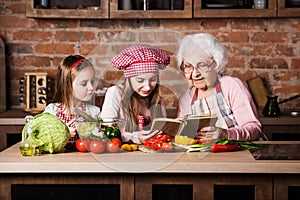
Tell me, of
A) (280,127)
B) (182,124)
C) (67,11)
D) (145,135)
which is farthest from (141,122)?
(67,11)

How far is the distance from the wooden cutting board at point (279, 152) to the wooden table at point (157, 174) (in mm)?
67

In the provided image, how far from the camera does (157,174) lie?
282 centimetres

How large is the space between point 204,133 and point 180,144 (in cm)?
15

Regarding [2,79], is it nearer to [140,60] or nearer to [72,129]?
[72,129]

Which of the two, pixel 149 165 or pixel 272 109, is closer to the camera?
pixel 149 165

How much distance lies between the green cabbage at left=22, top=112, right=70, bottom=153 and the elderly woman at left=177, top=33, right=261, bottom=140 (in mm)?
703

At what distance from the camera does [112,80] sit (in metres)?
3.08

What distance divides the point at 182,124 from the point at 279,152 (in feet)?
1.56

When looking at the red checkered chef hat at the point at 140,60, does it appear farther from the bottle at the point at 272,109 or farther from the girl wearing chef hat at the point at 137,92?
the bottle at the point at 272,109

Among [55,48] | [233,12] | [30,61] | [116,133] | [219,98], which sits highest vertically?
[233,12]

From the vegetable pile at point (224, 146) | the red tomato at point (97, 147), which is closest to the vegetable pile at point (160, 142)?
the vegetable pile at point (224, 146)

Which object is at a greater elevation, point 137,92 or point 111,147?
point 137,92

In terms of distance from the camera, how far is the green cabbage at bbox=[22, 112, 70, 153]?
2.92 meters

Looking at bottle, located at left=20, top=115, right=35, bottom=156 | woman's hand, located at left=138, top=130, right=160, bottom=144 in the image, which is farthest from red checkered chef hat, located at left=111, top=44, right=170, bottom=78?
bottle, located at left=20, top=115, right=35, bottom=156
